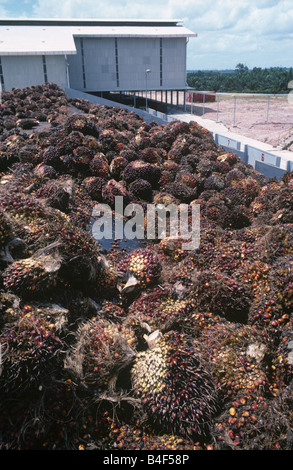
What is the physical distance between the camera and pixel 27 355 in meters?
4.11

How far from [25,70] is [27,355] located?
3335 centimetres

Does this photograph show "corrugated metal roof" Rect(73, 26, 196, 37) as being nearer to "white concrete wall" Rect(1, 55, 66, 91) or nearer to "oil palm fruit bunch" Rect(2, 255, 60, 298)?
"white concrete wall" Rect(1, 55, 66, 91)

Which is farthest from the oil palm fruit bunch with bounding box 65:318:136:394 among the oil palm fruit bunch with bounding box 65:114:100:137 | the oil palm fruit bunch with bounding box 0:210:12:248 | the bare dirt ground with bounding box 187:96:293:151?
the bare dirt ground with bounding box 187:96:293:151

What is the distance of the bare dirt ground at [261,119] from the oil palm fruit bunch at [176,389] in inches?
1000

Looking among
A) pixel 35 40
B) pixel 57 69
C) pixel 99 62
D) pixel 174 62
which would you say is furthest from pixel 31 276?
pixel 174 62

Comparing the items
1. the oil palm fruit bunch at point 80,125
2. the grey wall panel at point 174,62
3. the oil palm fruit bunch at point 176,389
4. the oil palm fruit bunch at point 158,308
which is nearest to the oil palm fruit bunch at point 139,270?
the oil palm fruit bunch at point 158,308

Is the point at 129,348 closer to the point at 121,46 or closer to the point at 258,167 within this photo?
the point at 258,167

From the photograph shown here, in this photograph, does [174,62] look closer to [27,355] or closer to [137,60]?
[137,60]

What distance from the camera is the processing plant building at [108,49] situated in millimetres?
35719

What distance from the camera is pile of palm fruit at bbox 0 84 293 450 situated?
13.9 ft

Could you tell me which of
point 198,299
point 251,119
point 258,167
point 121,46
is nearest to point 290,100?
point 251,119

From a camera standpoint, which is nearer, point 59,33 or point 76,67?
point 76,67
